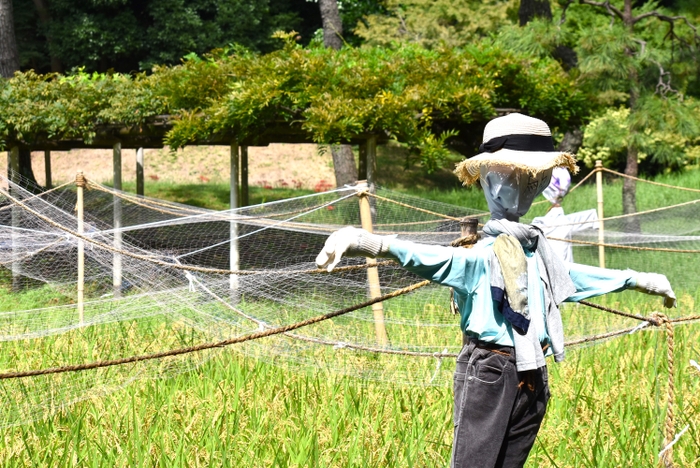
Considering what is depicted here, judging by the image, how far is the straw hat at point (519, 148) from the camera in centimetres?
243

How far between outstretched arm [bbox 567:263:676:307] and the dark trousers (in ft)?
1.08

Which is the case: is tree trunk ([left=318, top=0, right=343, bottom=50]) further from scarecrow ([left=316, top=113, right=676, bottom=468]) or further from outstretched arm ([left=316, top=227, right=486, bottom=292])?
outstretched arm ([left=316, top=227, right=486, bottom=292])

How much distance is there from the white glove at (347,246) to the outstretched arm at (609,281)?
0.80 metres

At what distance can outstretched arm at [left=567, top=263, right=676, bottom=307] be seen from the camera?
262 cm

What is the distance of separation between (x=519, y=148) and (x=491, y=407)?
0.74 meters

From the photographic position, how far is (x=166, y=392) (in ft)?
14.3

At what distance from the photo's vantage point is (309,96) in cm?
733

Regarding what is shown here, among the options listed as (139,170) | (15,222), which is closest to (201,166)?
(139,170)

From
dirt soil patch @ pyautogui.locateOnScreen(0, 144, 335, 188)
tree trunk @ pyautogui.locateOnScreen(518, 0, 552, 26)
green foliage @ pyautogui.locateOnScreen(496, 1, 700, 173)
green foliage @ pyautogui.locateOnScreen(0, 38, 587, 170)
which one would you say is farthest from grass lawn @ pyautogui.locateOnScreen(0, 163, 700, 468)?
dirt soil patch @ pyautogui.locateOnScreen(0, 144, 335, 188)

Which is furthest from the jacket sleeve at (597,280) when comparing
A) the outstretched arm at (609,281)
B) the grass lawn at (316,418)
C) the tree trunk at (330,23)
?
the tree trunk at (330,23)

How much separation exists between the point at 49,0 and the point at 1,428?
787 inches

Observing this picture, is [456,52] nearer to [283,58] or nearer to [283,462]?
[283,58]

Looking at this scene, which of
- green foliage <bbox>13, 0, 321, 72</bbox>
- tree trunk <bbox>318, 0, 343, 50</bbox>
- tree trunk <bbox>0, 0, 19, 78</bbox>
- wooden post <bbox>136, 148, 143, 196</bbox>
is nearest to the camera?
wooden post <bbox>136, 148, 143, 196</bbox>

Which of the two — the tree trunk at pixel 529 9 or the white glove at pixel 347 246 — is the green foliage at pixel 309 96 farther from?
the white glove at pixel 347 246
